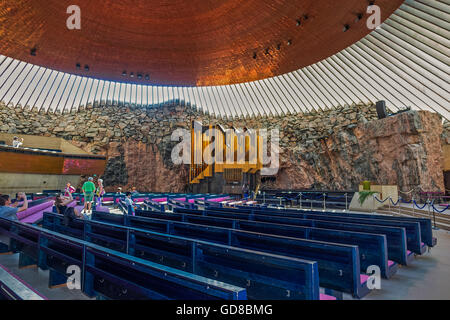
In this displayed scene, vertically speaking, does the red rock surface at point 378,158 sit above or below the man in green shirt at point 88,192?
above

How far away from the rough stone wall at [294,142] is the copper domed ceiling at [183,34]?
18.3ft

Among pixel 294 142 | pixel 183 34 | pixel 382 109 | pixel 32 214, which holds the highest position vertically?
pixel 183 34

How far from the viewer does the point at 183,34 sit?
37.1 ft

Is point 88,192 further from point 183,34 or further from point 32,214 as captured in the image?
point 183,34

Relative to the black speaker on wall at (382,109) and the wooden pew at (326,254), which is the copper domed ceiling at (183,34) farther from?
the wooden pew at (326,254)

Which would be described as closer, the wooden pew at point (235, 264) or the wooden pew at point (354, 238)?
the wooden pew at point (235, 264)

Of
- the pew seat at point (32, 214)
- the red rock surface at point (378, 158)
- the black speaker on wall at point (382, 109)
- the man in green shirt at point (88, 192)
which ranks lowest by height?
the pew seat at point (32, 214)

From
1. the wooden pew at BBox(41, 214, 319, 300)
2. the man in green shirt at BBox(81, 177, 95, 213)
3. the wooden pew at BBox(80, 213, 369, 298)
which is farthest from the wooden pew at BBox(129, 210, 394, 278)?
the man in green shirt at BBox(81, 177, 95, 213)

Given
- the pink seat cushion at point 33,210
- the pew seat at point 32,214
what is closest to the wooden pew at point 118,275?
the pink seat cushion at point 33,210

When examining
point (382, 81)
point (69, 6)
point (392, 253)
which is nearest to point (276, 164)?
point (382, 81)

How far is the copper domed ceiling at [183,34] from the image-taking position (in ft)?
31.0

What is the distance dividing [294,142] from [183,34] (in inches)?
468

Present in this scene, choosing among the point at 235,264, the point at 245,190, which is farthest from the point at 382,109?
the point at 235,264

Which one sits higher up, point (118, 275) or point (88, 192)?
point (88, 192)
